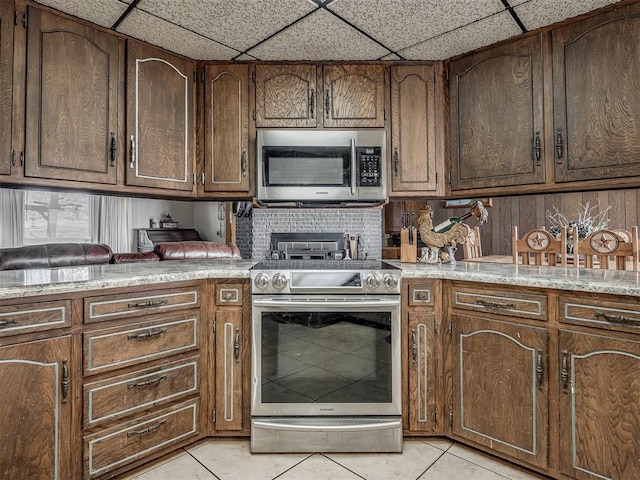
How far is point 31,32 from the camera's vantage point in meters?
1.75

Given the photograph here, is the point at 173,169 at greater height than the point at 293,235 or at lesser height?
greater

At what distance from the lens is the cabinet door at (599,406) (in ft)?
4.38

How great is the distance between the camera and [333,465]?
1.68 metres

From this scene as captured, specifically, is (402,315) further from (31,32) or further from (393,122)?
(31,32)

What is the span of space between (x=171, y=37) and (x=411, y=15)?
1317 mm

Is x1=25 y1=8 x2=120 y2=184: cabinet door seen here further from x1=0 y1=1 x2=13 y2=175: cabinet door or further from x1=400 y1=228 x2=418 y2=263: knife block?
x1=400 y1=228 x2=418 y2=263: knife block

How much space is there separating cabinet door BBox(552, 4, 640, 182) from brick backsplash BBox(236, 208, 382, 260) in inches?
48.1

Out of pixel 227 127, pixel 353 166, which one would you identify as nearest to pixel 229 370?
pixel 353 166

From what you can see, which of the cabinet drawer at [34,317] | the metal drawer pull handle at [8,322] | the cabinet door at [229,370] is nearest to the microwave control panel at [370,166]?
the cabinet door at [229,370]

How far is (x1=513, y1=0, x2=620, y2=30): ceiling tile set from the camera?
1727mm

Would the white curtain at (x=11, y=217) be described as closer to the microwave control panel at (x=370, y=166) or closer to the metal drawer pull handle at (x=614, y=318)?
the microwave control panel at (x=370, y=166)

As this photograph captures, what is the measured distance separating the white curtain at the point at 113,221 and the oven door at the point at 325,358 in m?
6.70

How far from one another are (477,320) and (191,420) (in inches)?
58.4

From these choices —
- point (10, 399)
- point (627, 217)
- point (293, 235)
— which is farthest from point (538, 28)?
point (627, 217)
